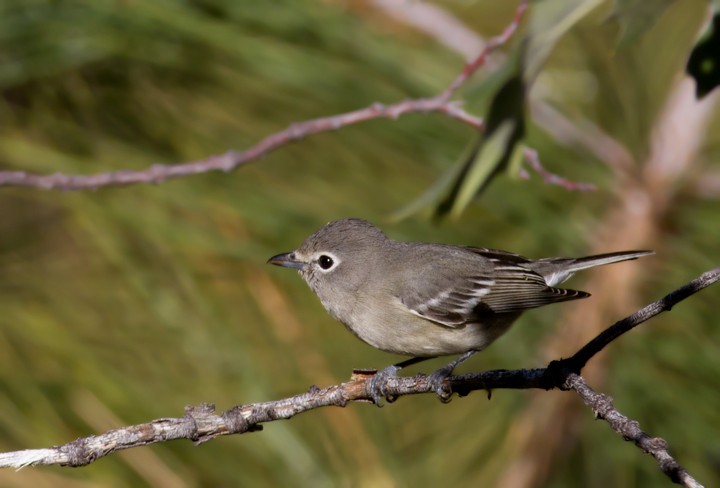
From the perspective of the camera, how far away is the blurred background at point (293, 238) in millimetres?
2494

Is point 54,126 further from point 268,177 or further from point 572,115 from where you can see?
point 572,115

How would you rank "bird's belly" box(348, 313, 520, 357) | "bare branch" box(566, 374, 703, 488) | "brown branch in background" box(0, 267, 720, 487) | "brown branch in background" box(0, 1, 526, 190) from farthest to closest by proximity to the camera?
"bird's belly" box(348, 313, 520, 357)
"brown branch in background" box(0, 1, 526, 190)
"brown branch in background" box(0, 267, 720, 487)
"bare branch" box(566, 374, 703, 488)

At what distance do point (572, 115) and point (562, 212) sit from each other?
49cm

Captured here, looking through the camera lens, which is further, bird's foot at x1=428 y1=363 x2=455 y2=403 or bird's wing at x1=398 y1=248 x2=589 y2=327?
bird's wing at x1=398 y1=248 x2=589 y2=327

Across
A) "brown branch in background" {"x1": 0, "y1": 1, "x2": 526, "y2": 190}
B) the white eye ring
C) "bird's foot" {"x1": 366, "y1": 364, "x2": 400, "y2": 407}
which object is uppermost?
the white eye ring

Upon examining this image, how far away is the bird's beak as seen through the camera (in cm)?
271

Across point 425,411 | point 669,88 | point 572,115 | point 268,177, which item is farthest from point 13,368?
point 669,88

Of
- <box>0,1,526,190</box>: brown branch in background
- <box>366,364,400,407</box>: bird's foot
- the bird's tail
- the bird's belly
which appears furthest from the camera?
the bird's belly

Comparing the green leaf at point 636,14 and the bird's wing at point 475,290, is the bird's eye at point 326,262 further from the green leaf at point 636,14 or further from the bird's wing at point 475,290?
the green leaf at point 636,14

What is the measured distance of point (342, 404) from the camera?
1910 millimetres

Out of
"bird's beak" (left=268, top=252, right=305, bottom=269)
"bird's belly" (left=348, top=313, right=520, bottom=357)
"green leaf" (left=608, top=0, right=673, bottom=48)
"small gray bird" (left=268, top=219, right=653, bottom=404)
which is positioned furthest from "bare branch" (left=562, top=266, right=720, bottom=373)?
"bird's beak" (left=268, top=252, right=305, bottom=269)

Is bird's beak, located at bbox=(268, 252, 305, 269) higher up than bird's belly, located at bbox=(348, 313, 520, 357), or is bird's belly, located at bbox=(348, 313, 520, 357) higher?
bird's beak, located at bbox=(268, 252, 305, 269)

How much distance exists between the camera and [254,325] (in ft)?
9.37

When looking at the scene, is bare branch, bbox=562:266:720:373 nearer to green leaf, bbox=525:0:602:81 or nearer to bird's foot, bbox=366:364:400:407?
green leaf, bbox=525:0:602:81
